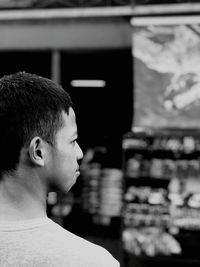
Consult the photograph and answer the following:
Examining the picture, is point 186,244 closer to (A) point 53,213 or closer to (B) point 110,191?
(B) point 110,191

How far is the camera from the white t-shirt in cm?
113

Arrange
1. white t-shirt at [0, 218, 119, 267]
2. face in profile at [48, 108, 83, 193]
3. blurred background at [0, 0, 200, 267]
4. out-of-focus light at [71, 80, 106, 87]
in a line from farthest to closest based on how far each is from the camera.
A: 1. out-of-focus light at [71, 80, 106, 87]
2. blurred background at [0, 0, 200, 267]
3. face in profile at [48, 108, 83, 193]
4. white t-shirt at [0, 218, 119, 267]

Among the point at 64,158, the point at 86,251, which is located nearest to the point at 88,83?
the point at 64,158

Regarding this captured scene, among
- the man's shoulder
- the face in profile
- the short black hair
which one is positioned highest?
the short black hair

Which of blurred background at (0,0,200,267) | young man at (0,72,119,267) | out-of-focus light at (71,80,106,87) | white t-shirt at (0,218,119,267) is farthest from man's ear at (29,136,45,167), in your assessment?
out-of-focus light at (71,80,106,87)

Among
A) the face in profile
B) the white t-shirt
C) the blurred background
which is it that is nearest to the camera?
the white t-shirt

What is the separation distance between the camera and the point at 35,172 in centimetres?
122

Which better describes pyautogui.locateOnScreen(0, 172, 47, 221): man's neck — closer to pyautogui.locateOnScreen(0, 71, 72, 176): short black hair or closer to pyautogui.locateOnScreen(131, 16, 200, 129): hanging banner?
pyautogui.locateOnScreen(0, 71, 72, 176): short black hair

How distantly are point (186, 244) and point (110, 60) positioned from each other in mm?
2467

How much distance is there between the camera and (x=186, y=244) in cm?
543

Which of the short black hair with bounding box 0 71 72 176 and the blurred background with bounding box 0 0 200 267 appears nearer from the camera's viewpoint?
the short black hair with bounding box 0 71 72 176

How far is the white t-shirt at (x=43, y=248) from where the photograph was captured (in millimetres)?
1126

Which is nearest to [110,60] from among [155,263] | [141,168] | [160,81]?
[160,81]

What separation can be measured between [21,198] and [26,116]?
189 millimetres
